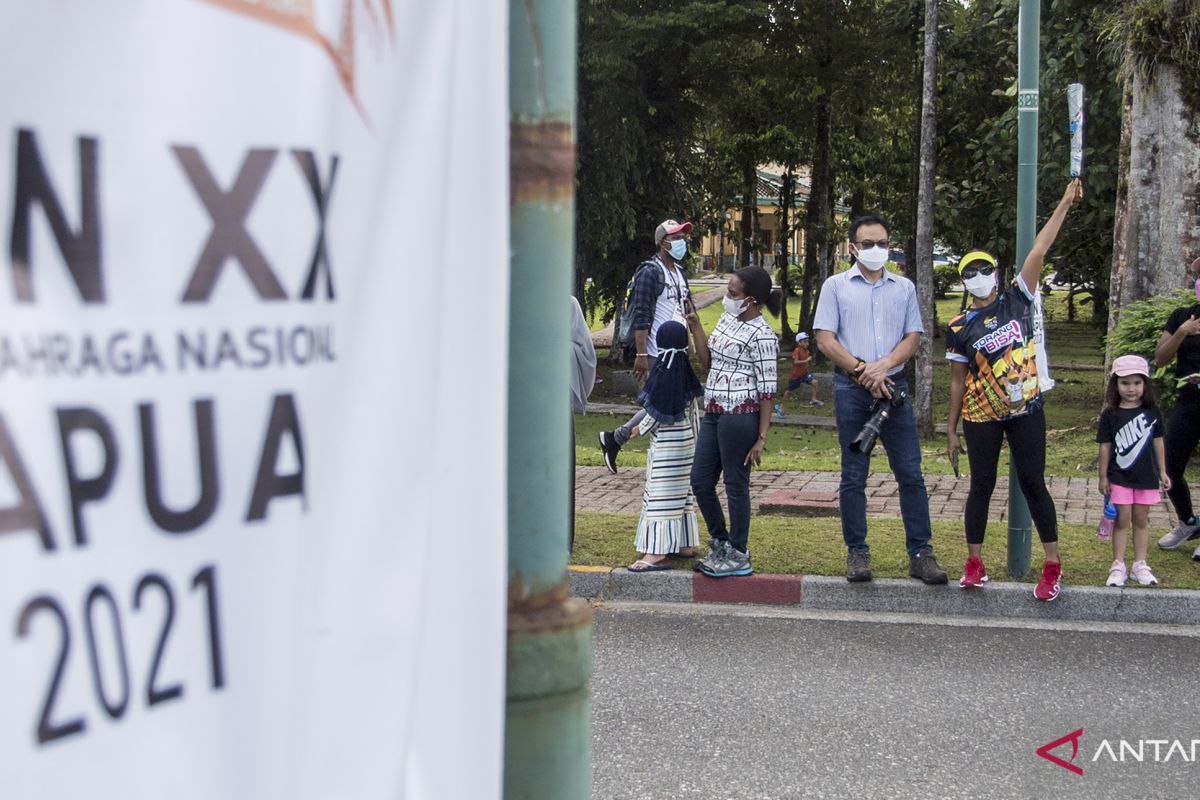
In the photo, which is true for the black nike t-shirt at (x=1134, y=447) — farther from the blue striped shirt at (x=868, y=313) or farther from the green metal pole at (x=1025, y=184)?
the blue striped shirt at (x=868, y=313)

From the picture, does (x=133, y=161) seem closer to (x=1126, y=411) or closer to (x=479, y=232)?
(x=479, y=232)

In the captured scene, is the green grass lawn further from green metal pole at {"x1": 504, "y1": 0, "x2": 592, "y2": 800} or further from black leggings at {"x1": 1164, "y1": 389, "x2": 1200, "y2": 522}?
green metal pole at {"x1": 504, "y1": 0, "x2": 592, "y2": 800}

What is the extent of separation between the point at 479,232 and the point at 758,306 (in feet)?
19.9

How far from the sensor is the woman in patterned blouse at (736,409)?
23.9ft

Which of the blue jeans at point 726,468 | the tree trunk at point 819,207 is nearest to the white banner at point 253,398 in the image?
the blue jeans at point 726,468

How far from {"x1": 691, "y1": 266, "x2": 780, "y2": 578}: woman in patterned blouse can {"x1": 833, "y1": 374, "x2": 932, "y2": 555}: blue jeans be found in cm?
43

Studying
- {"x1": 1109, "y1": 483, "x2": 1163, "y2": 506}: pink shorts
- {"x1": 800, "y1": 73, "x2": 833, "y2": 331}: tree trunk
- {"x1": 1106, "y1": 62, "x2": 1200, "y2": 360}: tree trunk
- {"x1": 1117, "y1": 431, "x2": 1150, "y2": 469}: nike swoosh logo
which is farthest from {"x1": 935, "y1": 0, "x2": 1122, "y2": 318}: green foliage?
{"x1": 1109, "y1": 483, "x2": 1163, "y2": 506}: pink shorts

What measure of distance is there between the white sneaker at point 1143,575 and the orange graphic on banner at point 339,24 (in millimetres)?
6614

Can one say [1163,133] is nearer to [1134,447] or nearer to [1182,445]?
[1182,445]

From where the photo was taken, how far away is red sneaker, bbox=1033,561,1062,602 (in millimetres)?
6906

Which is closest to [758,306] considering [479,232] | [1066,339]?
[479,232]

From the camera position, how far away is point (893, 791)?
466 cm

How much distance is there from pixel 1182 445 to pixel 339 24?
25.1 ft

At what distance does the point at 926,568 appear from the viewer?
7.13 metres
